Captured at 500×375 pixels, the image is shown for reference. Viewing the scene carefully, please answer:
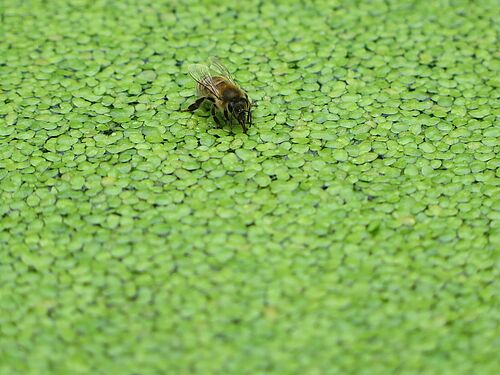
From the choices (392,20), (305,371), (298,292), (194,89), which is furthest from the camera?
(392,20)

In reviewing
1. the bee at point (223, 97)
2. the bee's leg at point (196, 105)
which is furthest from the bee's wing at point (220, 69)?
the bee's leg at point (196, 105)

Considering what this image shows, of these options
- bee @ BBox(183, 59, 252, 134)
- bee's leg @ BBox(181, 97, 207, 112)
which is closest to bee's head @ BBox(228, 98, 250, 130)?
bee @ BBox(183, 59, 252, 134)

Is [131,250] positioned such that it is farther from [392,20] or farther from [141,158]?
[392,20]

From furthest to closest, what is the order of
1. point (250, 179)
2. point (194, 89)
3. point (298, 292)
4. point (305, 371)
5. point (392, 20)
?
point (392, 20)
point (194, 89)
point (250, 179)
point (298, 292)
point (305, 371)

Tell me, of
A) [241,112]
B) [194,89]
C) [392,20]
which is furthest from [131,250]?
[392,20]

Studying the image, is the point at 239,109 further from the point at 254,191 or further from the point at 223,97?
the point at 254,191

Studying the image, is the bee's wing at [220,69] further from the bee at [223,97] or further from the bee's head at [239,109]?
the bee's head at [239,109]
